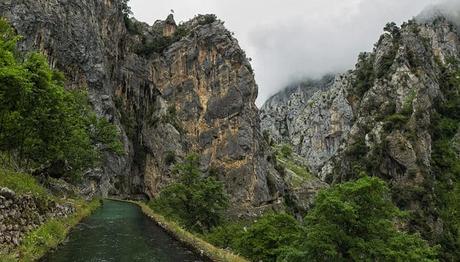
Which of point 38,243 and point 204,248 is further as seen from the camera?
point 204,248

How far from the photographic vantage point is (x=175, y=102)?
131m

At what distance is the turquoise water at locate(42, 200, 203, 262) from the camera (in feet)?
69.9

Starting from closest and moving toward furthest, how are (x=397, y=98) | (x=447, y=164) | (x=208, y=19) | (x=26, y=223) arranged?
(x=26, y=223) → (x=447, y=164) → (x=208, y=19) → (x=397, y=98)

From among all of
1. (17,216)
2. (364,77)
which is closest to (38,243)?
(17,216)

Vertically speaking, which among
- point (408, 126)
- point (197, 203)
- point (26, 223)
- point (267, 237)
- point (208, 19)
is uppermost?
point (208, 19)

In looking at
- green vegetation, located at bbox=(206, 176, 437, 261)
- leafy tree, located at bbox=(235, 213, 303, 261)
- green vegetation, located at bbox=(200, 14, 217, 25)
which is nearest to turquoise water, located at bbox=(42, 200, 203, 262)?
leafy tree, located at bbox=(235, 213, 303, 261)

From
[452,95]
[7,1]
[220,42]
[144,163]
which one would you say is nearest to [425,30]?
[452,95]

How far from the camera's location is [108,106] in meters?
103

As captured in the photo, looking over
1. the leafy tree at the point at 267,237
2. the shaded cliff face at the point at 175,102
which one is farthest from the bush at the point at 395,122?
the leafy tree at the point at 267,237

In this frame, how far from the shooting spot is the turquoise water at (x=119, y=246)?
69.9ft

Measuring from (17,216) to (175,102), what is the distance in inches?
4409

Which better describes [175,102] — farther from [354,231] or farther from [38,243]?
[38,243]

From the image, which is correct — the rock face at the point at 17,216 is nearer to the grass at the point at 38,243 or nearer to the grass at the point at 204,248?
the grass at the point at 38,243

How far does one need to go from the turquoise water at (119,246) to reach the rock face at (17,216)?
5.95 ft
